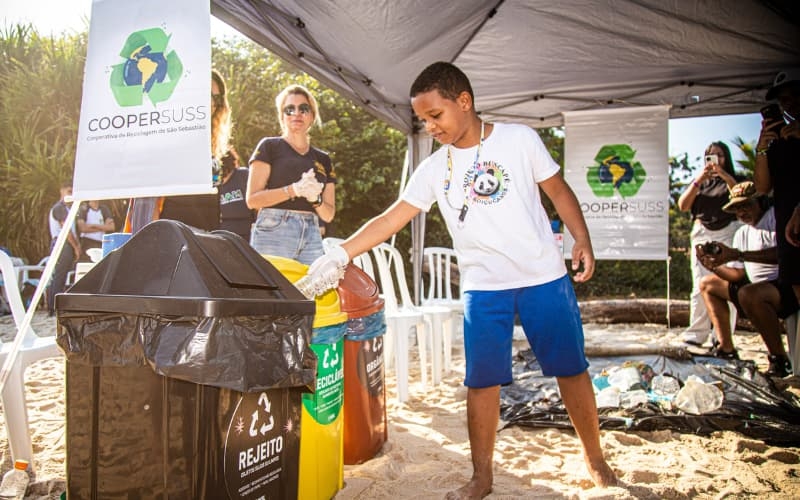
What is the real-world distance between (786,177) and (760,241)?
3.37 ft

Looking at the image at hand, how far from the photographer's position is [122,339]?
1.39 metres

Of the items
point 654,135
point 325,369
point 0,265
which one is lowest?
point 325,369

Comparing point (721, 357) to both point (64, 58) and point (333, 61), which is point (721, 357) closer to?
point (333, 61)

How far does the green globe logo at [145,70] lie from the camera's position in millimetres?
2195

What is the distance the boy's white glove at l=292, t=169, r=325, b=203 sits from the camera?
124 inches

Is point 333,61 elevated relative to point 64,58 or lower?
lower

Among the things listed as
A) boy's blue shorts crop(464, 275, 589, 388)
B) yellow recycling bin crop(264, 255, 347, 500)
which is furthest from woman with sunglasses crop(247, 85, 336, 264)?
boy's blue shorts crop(464, 275, 589, 388)

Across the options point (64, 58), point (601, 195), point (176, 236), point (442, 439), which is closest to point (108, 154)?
point (176, 236)

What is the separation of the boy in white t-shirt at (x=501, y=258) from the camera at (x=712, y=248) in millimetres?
3237

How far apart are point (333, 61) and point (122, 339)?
11.6 feet

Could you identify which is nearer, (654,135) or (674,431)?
(674,431)

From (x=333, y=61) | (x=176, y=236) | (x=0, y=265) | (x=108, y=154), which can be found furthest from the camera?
(x=333, y=61)

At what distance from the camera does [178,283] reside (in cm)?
141

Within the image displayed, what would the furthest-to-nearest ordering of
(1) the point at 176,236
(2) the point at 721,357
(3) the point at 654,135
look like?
1. (3) the point at 654,135
2. (2) the point at 721,357
3. (1) the point at 176,236
